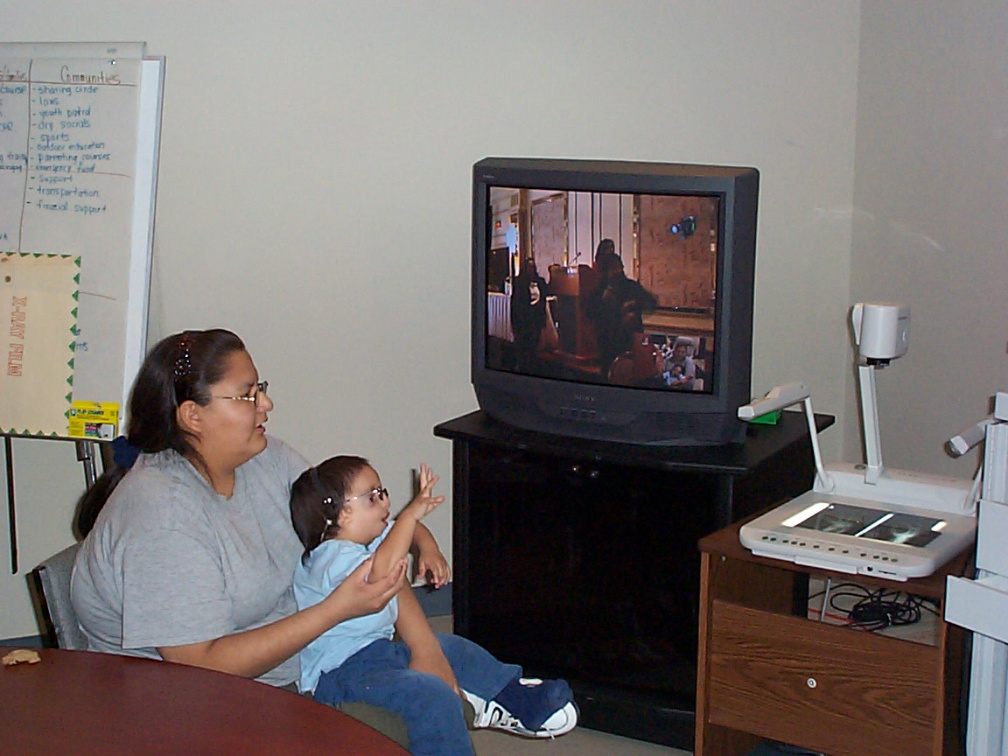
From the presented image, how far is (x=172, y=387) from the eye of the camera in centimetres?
209

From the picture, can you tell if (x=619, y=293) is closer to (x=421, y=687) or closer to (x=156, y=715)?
(x=421, y=687)

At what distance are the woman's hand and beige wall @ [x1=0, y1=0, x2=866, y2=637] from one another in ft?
4.72

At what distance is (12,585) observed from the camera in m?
3.31

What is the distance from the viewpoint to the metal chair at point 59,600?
200 cm

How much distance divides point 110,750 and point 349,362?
6.63 ft

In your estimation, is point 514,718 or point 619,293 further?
point 619,293

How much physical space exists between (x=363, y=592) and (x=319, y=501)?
26 cm

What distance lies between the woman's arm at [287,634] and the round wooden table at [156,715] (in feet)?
0.45

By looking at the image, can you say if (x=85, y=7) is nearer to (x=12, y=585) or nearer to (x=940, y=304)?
(x=12, y=585)

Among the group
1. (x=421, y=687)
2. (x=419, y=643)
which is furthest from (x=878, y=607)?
(x=421, y=687)

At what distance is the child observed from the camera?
2.15 metres

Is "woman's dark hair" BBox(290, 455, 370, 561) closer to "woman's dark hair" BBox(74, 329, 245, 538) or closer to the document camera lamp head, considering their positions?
"woman's dark hair" BBox(74, 329, 245, 538)

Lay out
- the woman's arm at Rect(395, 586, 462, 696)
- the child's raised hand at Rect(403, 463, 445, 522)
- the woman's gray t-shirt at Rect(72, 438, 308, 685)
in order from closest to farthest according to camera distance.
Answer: the woman's gray t-shirt at Rect(72, 438, 308, 685) → the child's raised hand at Rect(403, 463, 445, 522) → the woman's arm at Rect(395, 586, 462, 696)

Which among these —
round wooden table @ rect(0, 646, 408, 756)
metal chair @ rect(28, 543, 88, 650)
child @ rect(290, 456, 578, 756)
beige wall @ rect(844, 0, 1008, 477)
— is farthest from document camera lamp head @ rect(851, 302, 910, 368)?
metal chair @ rect(28, 543, 88, 650)
